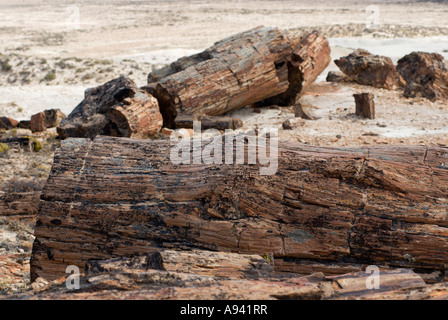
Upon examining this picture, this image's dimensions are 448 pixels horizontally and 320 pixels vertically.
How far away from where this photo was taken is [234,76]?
8.88 m

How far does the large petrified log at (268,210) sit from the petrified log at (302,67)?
6222mm

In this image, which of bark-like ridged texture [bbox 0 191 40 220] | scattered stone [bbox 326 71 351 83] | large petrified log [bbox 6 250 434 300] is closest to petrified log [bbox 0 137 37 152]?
bark-like ridged texture [bbox 0 191 40 220]

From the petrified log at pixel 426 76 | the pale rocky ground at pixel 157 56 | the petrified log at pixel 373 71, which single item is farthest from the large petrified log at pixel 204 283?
the petrified log at pixel 373 71

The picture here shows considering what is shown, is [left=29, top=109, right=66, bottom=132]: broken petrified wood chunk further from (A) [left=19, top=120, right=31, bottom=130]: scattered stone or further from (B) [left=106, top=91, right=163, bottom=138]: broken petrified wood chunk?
(B) [left=106, top=91, right=163, bottom=138]: broken petrified wood chunk

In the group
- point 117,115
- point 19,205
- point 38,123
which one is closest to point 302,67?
point 117,115

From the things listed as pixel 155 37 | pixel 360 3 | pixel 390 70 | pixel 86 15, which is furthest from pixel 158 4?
pixel 390 70

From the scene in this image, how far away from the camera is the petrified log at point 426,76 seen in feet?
33.1

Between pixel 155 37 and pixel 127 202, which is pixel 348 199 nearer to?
pixel 127 202

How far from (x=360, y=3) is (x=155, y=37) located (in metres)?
30.7

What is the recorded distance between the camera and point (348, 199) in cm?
352

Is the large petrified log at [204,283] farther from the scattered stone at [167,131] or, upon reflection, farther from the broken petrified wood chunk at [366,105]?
the broken petrified wood chunk at [366,105]

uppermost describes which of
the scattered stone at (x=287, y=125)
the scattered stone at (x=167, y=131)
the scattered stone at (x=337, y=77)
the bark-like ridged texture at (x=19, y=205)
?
the scattered stone at (x=337, y=77)

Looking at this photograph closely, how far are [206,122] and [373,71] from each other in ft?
15.1

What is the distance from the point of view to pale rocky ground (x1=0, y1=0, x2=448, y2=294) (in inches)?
306
